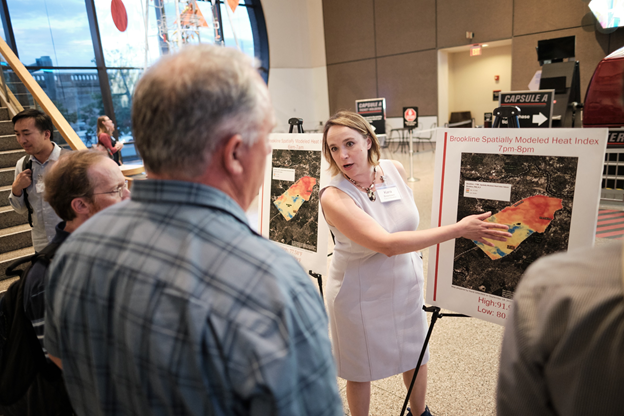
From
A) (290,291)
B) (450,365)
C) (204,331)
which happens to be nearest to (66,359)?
(204,331)

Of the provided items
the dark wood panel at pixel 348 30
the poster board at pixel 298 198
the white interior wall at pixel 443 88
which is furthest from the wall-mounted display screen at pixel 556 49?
the dark wood panel at pixel 348 30

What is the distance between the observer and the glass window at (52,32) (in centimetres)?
875

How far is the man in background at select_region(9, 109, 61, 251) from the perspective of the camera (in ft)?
8.57

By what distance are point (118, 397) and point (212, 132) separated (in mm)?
528

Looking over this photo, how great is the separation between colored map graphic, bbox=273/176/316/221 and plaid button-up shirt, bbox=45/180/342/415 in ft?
Result: 5.20

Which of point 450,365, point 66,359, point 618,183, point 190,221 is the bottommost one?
point 450,365

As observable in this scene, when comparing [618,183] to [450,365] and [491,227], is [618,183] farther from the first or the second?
[491,227]

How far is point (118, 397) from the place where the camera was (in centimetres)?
76

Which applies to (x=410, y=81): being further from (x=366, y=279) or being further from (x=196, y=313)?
(x=196, y=313)

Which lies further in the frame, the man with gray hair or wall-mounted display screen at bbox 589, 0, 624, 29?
wall-mounted display screen at bbox 589, 0, 624, 29

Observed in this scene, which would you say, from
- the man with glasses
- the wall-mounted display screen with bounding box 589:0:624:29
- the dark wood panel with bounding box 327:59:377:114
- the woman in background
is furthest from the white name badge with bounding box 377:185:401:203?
Answer: the dark wood panel with bounding box 327:59:377:114

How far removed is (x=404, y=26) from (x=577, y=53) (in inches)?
194

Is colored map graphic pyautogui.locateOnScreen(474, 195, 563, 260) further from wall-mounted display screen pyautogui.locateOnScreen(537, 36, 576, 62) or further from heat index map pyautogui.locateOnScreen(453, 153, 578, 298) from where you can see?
wall-mounted display screen pyautogui.locateOnScreen(537, 36, 576, 62)

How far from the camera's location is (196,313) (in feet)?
2.05
